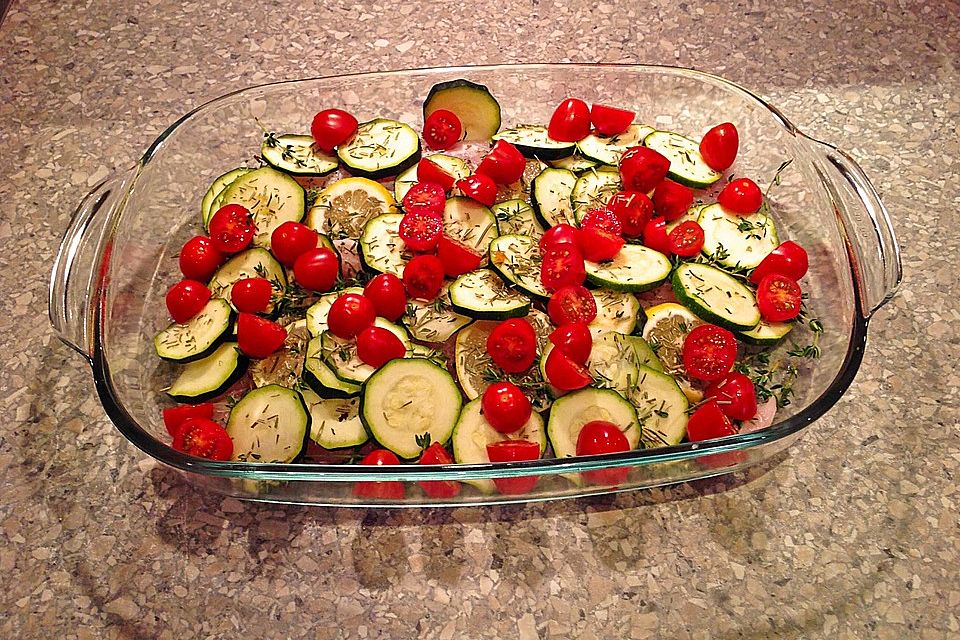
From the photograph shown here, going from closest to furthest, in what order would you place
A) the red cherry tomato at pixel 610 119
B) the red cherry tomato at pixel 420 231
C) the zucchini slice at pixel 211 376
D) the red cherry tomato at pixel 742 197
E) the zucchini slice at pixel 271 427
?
1. the zucchini slice at pixel 271 427
2. the zucchini slice at pixel 211 376
3. the red cherry tomato at pixel 420 231
4. the red cherry tomato at pixel 742 197
5. the red cherry tomato at pixel 610 119

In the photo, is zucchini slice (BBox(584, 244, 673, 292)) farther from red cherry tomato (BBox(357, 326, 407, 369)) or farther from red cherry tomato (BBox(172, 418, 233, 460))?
red cherry tomato (BBox(172, 418, 233, 460))

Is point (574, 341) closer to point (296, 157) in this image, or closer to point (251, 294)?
point (251, 294)

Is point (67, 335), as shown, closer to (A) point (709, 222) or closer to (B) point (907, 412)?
(A) point (709, 222)

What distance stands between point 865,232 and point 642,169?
0.51 m

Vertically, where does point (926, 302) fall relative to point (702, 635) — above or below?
above

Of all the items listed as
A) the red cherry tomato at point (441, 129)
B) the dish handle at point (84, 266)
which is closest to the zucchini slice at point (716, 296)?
the red cherry tomato at point (441, 129)

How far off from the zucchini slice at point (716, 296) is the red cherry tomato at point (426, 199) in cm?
51

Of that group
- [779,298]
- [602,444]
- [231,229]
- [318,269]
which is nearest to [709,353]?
[779,298]

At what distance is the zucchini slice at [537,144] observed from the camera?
5.90ft

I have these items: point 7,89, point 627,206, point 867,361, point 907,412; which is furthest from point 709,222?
point 7,89

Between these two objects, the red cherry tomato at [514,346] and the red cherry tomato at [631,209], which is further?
the red cherry tomato at [631,209]

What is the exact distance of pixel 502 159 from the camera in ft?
5.64

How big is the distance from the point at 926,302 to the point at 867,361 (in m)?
0.22

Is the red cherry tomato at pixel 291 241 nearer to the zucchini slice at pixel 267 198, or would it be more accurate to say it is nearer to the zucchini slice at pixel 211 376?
the zucchini slice at pixel 267 198
